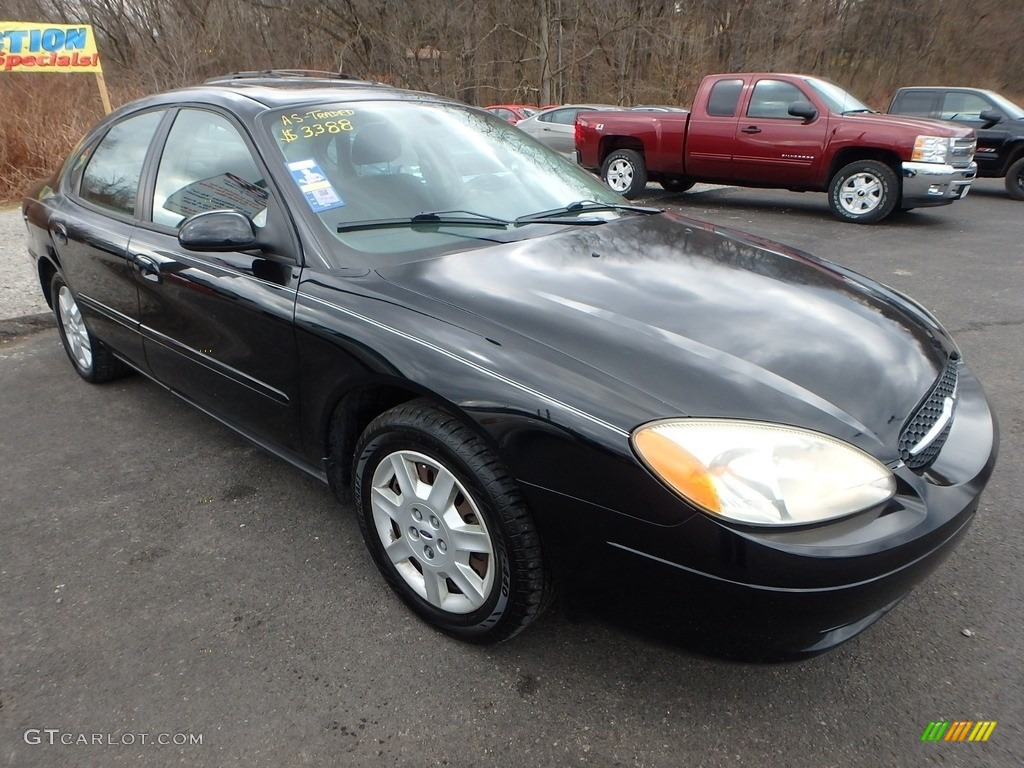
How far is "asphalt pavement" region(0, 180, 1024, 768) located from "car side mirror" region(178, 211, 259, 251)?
3.64 ft

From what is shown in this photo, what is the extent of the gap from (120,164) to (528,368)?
268cm

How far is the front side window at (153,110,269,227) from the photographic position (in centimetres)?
259

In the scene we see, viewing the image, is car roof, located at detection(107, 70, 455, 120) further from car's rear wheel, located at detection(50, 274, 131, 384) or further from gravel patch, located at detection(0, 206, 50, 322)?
gravel patch, located at detection(0, 206, 50, 322)

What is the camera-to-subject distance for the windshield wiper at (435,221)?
2424mm

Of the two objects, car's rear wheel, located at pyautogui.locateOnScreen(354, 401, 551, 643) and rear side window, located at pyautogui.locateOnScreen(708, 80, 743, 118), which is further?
rear side window, located at pyautogui.locateOnScreen(708, 80, 743, 118)

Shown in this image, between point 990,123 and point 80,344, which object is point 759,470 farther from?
point 990,123

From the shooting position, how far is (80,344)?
4.07 metres

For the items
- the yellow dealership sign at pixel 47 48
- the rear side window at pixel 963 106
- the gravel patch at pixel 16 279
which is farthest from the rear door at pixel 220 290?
the rear side window at pixel 963 106

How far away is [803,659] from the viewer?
1.74 meters

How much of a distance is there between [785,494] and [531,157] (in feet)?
6.82

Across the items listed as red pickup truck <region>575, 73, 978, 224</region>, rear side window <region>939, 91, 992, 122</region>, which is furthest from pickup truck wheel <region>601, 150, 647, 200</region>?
rear side window <region>939, 91, 992, 122</region>

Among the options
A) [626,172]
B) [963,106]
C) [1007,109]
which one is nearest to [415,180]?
[626,172]

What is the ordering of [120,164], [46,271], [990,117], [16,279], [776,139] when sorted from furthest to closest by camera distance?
[990,117] < [776,139] < [16,279] < [46,271] < [120,164]

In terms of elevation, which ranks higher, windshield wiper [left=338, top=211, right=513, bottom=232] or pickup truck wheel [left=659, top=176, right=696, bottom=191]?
windshield wiper [left=338, top=211, right=513, bottom=232]
